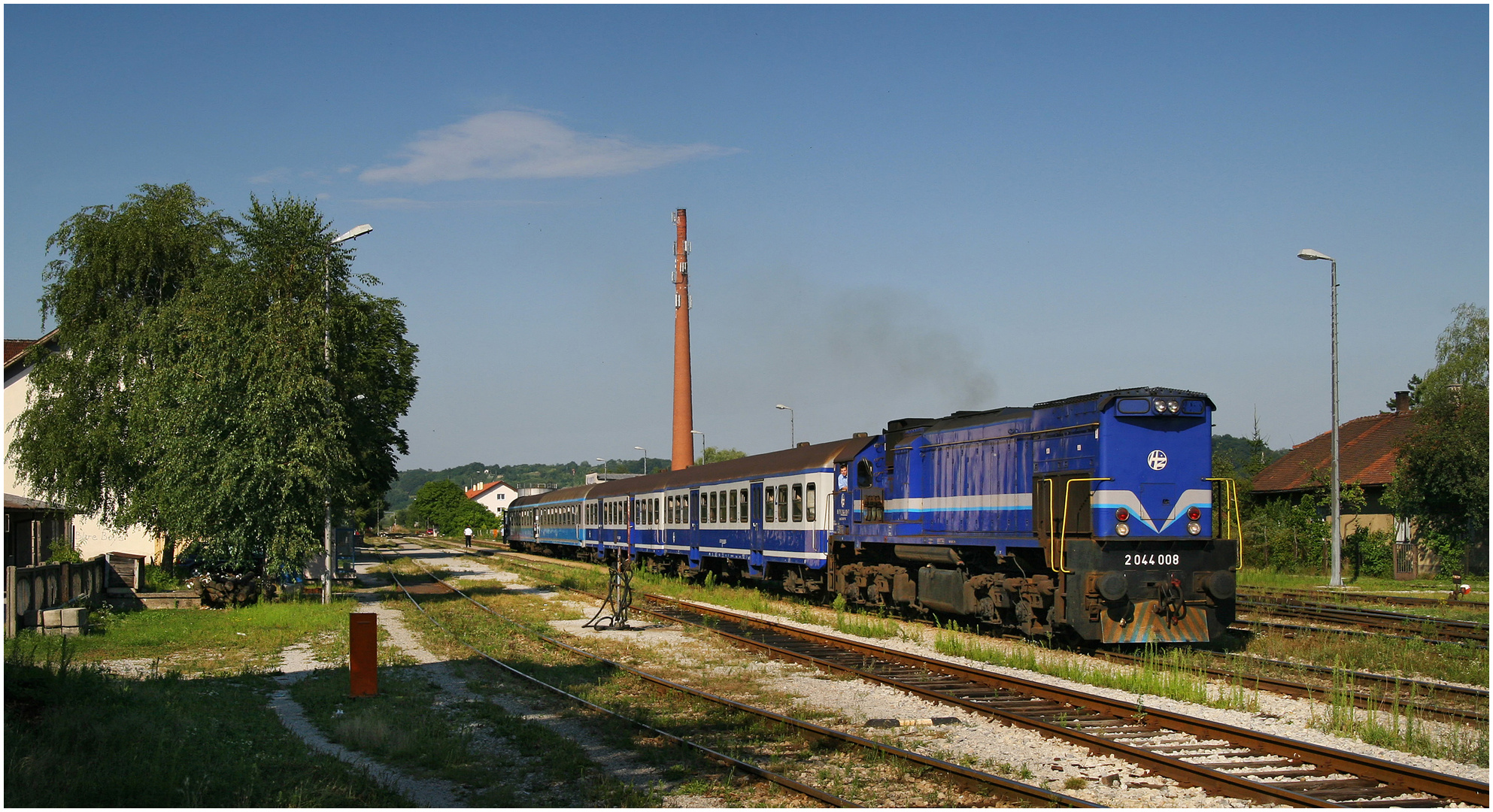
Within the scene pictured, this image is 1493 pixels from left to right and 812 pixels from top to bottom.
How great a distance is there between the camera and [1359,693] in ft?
40.3

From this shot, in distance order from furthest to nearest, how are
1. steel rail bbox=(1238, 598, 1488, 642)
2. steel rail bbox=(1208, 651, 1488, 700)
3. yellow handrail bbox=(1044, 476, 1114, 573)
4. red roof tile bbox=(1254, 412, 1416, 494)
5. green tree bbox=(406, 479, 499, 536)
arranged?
green tree bbox=(406, 479, 499, 536) < red roof tile bbox=(1254, 412, 1416, 494) < steel rail bbox=(1238, 598, 1488, 642) < yellow handrail bbox=(1044, 476, 1114, 573) < steel rail bbox=(1208, 651, 1488, 700)

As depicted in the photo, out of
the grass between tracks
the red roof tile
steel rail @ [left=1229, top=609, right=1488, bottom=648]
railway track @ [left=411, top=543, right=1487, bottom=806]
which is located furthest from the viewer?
the red roof tile

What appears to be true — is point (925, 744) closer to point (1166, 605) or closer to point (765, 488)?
point (1166, 605)

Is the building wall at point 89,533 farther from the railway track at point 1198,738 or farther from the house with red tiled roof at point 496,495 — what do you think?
the house with red tiled roof at point 496,495

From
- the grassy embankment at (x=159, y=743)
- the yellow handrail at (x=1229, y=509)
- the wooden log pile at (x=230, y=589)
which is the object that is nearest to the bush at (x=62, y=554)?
the wooden log pile at (x=230, y=589)

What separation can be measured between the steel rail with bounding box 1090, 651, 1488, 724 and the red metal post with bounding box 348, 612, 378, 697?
973 centimetres

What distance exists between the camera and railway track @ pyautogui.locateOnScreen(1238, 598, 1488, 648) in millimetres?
17125

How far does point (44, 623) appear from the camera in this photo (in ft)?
62.2

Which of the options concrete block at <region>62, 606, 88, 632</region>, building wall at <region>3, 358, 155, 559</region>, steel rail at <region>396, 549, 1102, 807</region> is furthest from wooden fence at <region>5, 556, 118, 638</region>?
building wall at <region>3, 358, 155, 559</region>

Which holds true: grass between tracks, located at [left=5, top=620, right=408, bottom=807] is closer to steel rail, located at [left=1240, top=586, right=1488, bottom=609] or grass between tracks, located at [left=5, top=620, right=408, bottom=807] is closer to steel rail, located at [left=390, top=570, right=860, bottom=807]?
steel rail, located at [left=390, top=570, right=860, bottom=807]

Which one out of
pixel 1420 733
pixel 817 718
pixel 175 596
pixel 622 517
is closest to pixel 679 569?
pixel 622 517

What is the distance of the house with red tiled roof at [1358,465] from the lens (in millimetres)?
39250

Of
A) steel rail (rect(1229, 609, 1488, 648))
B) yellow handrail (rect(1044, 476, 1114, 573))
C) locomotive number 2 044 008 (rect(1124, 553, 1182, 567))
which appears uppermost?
yellow handrail (rect(1044, 476, 1114, 573))

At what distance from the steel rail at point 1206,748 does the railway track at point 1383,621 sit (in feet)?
24.8
